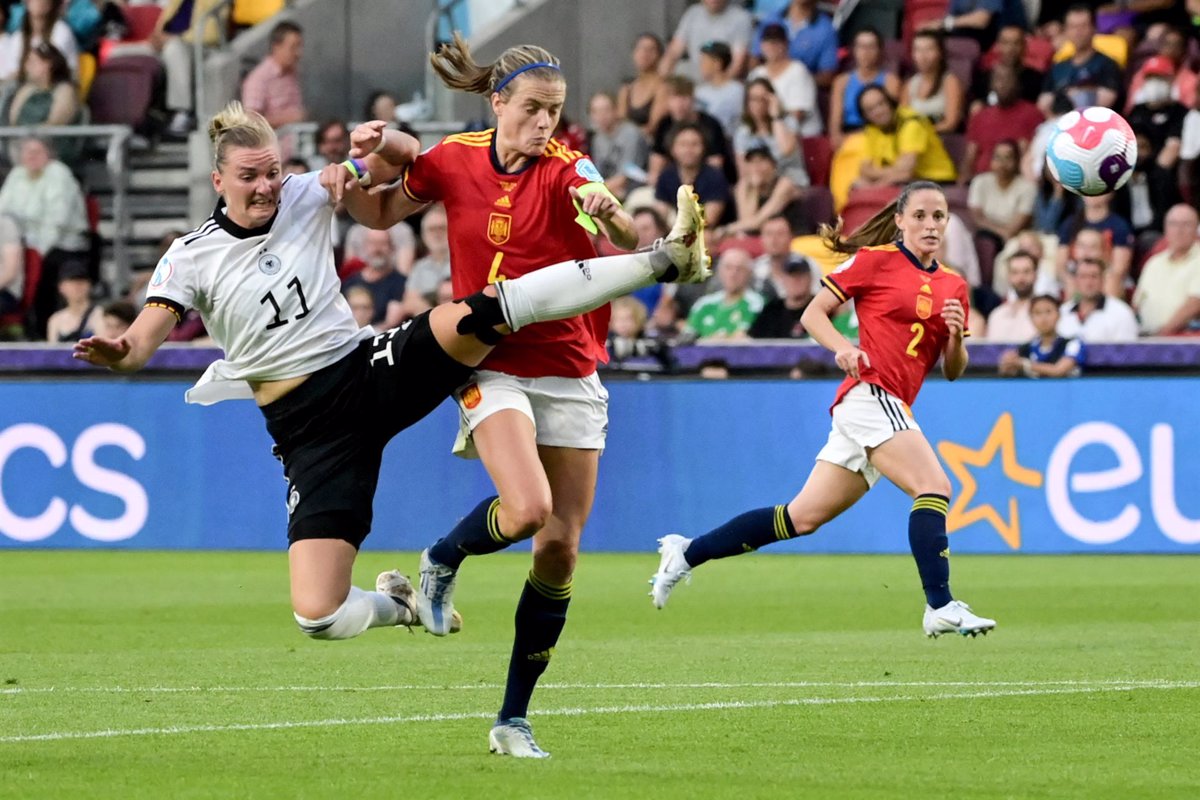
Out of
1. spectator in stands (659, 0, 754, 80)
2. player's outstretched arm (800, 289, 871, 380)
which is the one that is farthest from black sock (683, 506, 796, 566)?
spectator in stands (659, 0, 754, 80)

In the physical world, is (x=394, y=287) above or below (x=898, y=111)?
below

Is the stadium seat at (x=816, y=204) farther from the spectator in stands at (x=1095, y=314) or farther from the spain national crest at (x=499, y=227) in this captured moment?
the spain national crest at (x=499, y=227)

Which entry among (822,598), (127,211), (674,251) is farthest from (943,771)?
(127,211)

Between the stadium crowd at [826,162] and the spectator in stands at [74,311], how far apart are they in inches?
1.0

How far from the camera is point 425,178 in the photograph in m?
6.75

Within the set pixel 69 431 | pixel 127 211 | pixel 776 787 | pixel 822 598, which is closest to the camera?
pixel 776 787

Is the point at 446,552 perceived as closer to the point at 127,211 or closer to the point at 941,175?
the point at 941,175

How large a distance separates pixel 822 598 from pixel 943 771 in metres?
6.13

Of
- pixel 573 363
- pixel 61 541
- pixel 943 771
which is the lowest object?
pixel 61 541

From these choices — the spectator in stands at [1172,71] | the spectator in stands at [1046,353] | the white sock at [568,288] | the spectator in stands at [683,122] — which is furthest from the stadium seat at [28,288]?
the white sock at [568,288]

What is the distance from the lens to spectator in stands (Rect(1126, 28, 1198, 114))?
16391 millimetres

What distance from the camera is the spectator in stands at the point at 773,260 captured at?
16.0 m

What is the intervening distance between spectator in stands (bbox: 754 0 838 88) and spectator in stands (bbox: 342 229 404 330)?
12.6 ft

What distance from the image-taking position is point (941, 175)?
17.2 m
